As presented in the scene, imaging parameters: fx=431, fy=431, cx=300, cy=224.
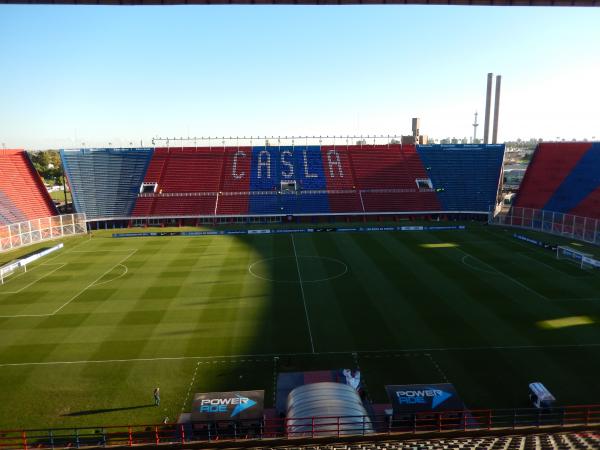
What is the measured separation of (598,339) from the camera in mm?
25703

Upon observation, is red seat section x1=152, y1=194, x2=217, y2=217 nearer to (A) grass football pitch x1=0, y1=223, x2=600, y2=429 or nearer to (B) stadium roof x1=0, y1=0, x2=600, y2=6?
(A) grass football pitch x1=0, y1=223, x2=600, y2=429

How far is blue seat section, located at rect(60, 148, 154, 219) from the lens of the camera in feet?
Answer: 210

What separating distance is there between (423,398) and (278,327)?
1179cm

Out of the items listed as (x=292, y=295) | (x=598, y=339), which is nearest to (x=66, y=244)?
(x=292, y=295)

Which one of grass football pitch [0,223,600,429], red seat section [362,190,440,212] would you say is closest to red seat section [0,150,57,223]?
grass football pitch [0,223,600,429]

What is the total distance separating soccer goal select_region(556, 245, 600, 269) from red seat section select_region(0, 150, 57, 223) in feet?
208

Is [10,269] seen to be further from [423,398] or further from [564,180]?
[564,180]

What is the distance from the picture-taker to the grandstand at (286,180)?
6606cm

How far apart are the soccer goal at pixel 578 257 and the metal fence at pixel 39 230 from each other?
58499 mm

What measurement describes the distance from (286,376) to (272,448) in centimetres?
838

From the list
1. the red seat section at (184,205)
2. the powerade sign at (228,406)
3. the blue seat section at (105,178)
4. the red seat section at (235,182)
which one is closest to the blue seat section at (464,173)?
the red seat section at (235,182)

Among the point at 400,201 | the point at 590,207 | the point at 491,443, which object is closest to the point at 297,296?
the point at 491,443

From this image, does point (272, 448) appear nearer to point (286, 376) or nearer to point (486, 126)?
point (286, 376)

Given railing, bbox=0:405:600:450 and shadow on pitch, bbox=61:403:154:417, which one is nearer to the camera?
railing, bbox=0:405:600:450
